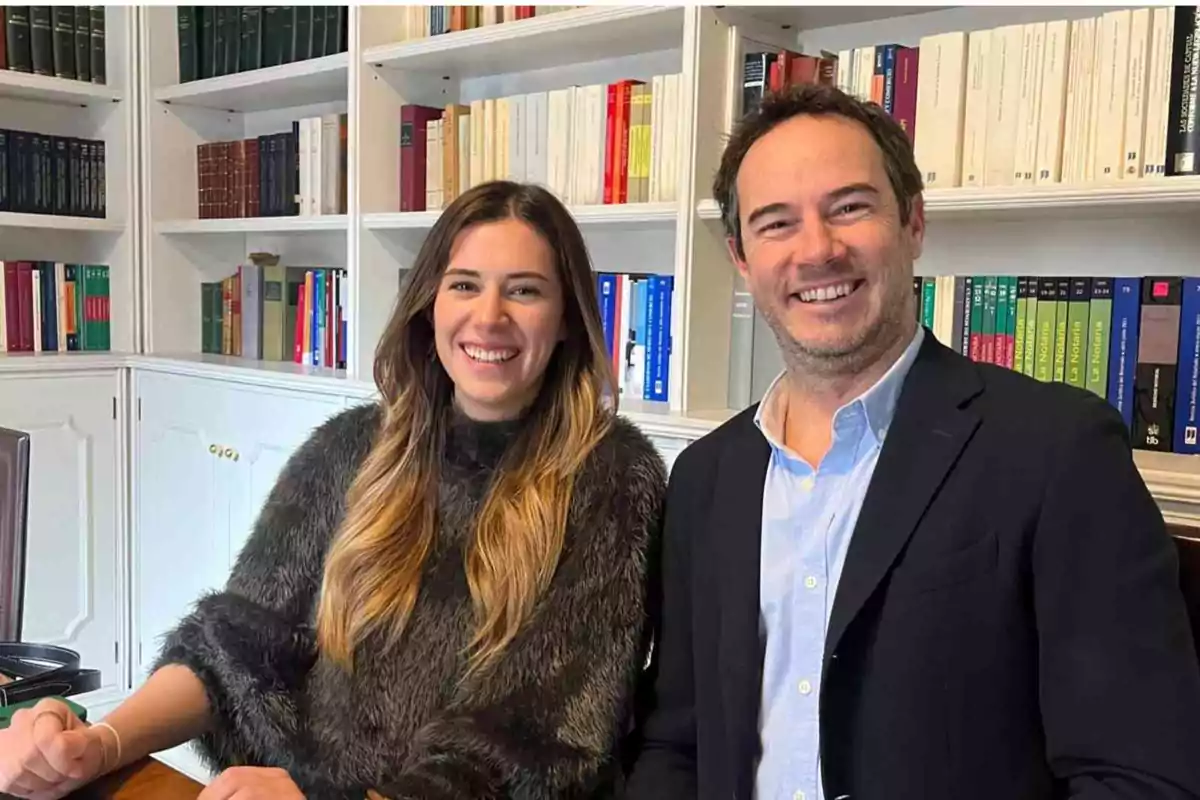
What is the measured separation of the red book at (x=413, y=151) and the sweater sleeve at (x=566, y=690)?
1.51 m

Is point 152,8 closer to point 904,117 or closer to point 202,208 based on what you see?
point 202,208

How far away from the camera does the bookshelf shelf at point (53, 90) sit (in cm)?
299

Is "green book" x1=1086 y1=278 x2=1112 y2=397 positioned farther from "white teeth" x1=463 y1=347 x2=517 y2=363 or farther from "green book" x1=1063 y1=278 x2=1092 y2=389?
"white teeth" x1=463 y1=347 x2=517 y2=363

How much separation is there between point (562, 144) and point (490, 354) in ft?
3.39

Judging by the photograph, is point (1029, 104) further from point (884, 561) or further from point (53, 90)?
point (53, 90)

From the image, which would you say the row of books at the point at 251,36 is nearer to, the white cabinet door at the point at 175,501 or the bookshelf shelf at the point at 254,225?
the bookshelf shelf at the point at 254,225

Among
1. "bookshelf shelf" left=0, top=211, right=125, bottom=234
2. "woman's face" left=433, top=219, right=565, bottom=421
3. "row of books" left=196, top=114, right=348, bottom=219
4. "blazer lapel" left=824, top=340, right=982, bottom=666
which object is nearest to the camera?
"blazer lapel" left=824, top=340, right=982, bottom=666

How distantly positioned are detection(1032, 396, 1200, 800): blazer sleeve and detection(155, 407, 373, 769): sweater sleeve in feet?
3.11

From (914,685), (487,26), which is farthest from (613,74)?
(914,685)

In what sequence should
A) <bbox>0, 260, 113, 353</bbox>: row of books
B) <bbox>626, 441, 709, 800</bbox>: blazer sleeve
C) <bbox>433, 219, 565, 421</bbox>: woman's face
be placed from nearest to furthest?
<bbox>626, 441, 709, 800</bbox>: blazer sleeve
<bbox>433, 219, 565, 421</bbox>: woman's face
<bbox>0, 260, 113, 353</bbox>: row of books

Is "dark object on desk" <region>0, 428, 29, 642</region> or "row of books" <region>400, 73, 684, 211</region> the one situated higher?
"row of books" <region>400, 73, 684, 211</region>

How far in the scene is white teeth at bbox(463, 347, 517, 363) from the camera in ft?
4.83

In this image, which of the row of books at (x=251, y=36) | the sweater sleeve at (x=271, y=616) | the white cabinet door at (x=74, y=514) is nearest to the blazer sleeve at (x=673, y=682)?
the sweater sleeve at (x=271, y=616)

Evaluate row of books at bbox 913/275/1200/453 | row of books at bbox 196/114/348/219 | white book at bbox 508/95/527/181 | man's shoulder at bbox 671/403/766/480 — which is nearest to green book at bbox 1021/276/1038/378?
row of books at bbox 913/275/1200/453
